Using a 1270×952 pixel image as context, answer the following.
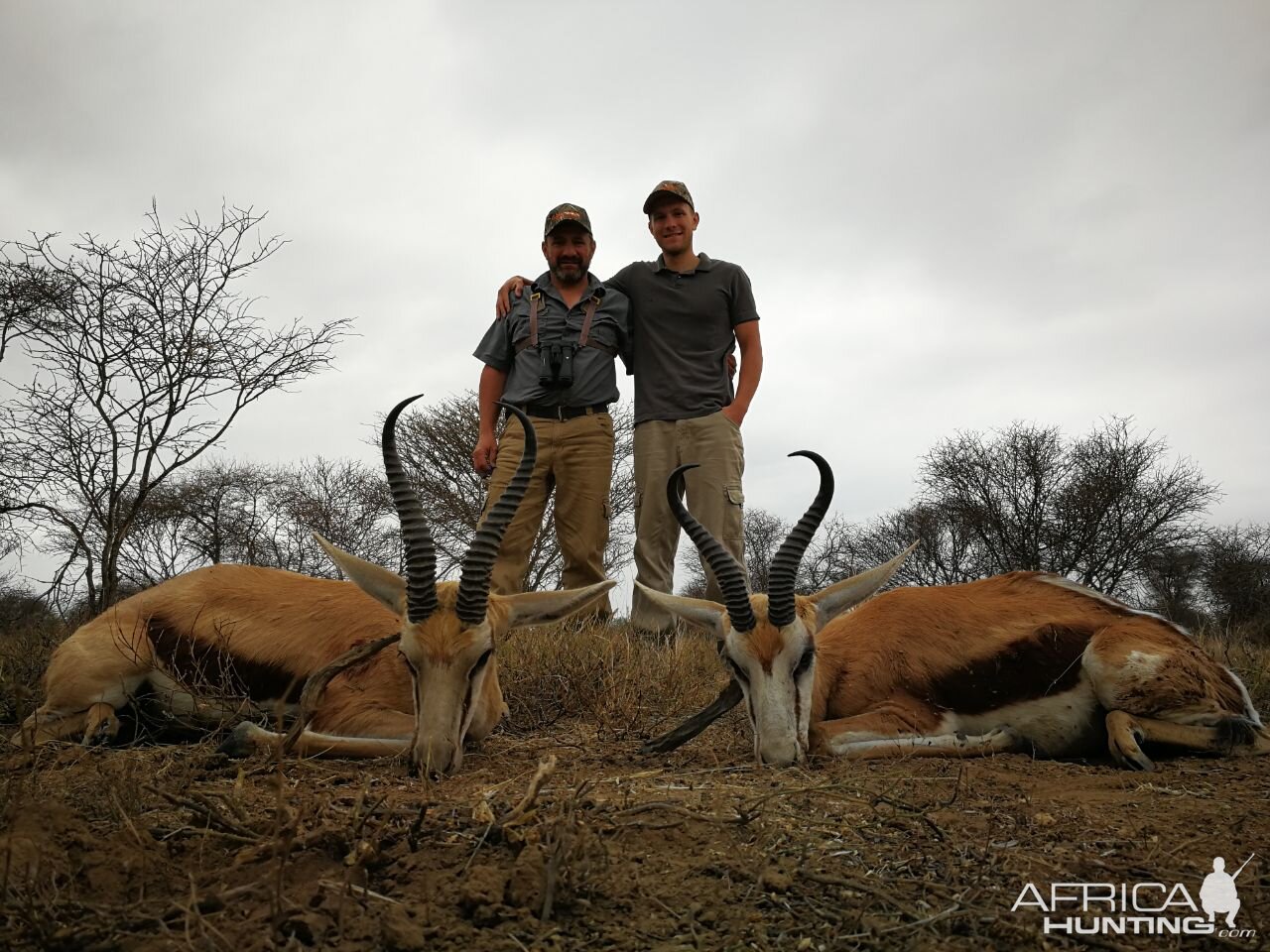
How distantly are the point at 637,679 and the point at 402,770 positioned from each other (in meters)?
2.25

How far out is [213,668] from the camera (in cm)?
455

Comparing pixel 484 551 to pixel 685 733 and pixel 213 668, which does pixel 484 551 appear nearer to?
pixel 685 733

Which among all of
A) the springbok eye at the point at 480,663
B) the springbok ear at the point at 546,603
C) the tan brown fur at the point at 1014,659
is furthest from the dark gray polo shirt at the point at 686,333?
the springbok eye at the point at 480,663

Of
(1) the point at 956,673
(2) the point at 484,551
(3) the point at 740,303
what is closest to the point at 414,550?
(2) the point at 484,551

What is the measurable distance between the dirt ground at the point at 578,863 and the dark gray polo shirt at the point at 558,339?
11.6 feet

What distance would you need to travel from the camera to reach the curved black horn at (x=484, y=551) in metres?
3.96

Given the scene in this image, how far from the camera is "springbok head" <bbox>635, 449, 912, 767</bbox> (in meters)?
4.09

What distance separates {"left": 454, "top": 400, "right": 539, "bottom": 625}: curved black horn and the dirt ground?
35.5 inches

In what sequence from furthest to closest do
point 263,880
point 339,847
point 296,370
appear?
point 296,370, point 339,847, point 263,880

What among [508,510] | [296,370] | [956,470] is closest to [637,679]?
[508,510]

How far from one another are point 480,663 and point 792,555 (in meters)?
1.63

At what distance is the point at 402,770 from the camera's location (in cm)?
362

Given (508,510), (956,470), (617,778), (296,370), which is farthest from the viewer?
(956,470)

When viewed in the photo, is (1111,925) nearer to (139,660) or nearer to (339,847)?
(339,847)
